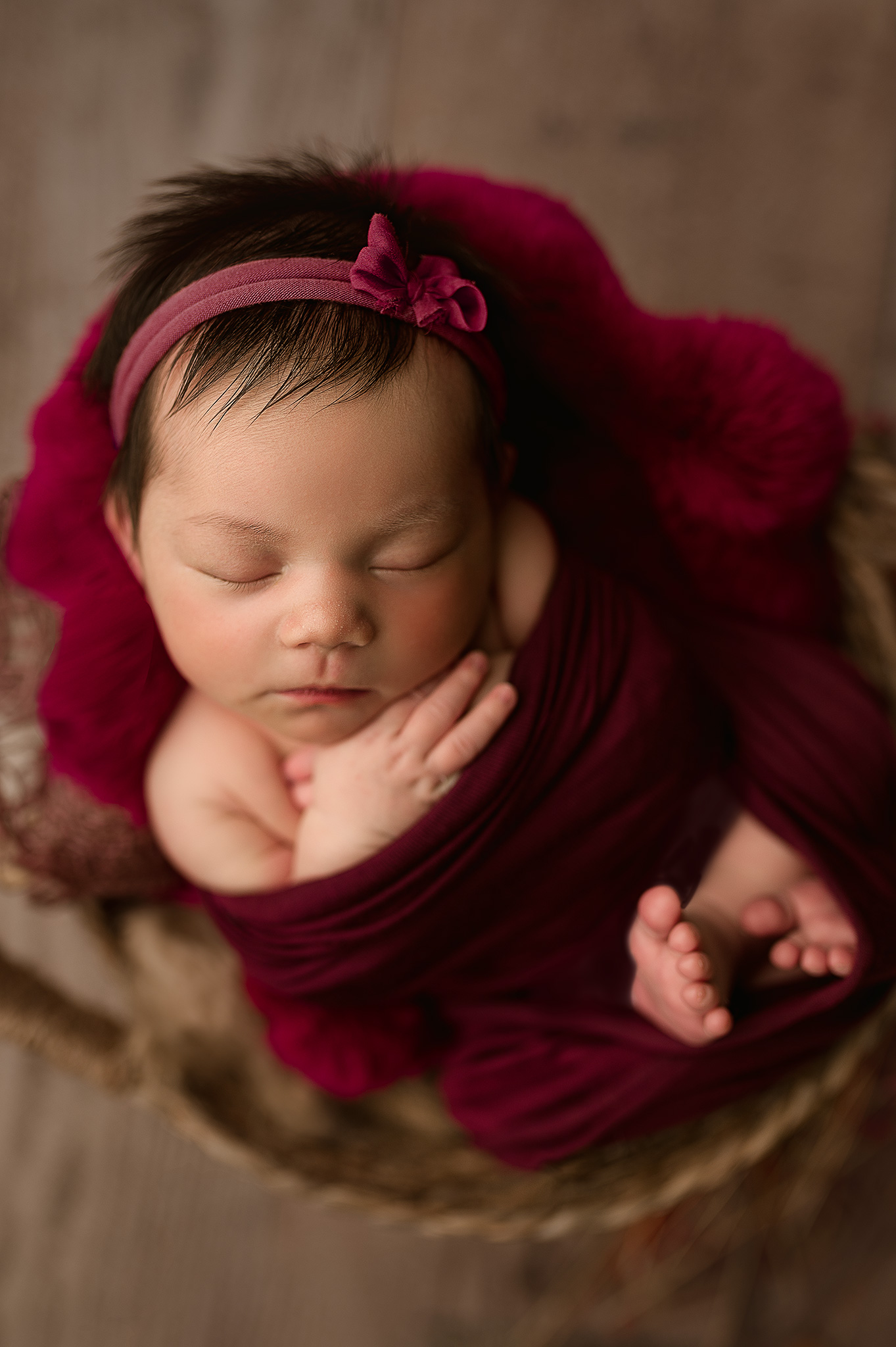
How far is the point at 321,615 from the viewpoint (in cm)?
71

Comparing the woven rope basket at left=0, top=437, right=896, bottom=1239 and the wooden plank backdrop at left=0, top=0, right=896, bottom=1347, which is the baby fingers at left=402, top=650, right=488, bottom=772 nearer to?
the woven rope basket at left=0, top=437, right=896, bottom=1239

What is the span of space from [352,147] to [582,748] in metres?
0.93

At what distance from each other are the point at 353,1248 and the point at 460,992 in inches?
24.8

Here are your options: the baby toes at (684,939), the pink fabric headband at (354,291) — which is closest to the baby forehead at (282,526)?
the pink fabric headband at (354,291)

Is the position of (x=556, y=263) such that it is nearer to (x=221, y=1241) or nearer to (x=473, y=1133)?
(x=473, y=1133)

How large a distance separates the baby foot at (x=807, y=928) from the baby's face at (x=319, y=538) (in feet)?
1.23

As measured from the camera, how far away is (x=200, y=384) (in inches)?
27.7

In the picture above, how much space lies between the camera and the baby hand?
2.78ft

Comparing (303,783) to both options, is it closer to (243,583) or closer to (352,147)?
(243,583)

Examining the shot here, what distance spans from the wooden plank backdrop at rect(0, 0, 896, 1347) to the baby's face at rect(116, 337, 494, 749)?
2.62ft

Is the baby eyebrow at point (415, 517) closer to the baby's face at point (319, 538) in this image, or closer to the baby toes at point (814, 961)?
the baby's face at point (319, 538)

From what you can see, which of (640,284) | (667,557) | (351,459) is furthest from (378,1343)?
(640,284)

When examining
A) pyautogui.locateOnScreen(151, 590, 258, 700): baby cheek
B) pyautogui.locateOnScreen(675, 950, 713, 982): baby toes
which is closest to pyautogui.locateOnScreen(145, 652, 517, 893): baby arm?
pyautogui.locateOnScreen(151, 590, 258, 700): baby cheek

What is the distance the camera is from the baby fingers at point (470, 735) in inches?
33.3
